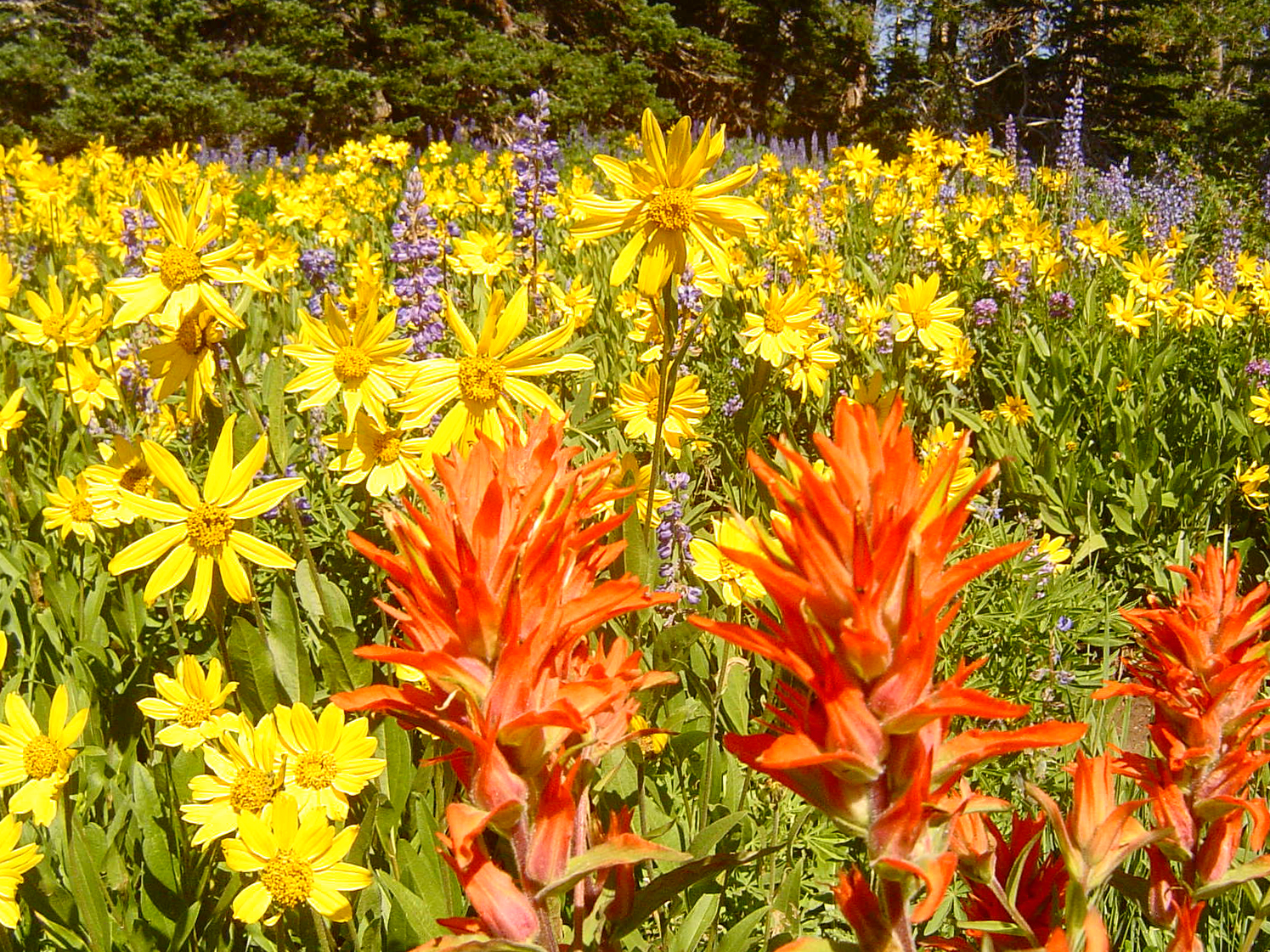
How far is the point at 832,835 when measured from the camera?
6.78 feet

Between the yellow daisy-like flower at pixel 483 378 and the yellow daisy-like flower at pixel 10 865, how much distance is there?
90cm

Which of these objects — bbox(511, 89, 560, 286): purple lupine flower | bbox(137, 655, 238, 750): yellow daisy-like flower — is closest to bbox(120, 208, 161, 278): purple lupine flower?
bbox(511, 89, 560, 286): purple lupine flower

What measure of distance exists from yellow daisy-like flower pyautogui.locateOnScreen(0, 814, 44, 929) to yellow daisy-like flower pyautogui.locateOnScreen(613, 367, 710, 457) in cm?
154

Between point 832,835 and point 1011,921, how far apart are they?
3.78ft

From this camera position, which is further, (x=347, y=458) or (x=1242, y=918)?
(x=347, y=458)

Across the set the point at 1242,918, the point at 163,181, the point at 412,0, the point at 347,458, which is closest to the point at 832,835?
the point at 1242,918

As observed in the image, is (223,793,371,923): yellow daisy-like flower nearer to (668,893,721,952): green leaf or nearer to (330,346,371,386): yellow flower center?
(668,893,721,952): green leaf

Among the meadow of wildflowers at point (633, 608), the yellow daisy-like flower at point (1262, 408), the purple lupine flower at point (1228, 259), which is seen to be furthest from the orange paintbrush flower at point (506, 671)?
the purple lupine flower at point (1228, 259)

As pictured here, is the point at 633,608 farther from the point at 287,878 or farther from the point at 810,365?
the point at 810,365

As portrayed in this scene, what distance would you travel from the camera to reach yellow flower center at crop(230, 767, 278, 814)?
58.7 inches

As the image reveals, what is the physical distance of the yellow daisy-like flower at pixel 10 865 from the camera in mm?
1320

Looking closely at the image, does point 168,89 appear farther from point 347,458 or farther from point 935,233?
point 347,458

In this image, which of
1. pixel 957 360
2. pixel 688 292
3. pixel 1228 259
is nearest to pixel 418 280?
pixel 688 292

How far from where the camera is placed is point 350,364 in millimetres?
1956
